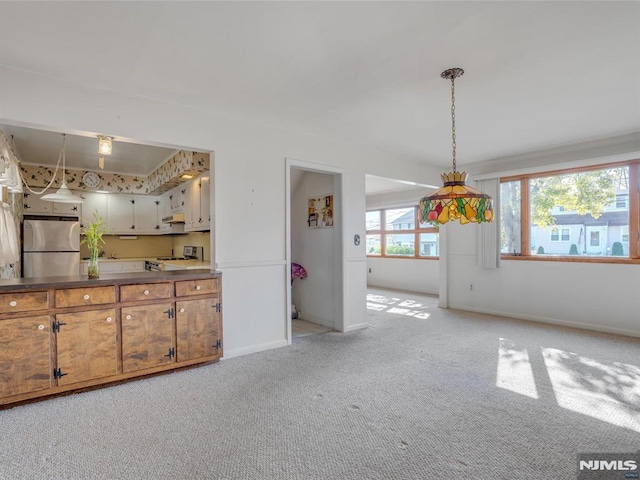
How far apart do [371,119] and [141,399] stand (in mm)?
3334

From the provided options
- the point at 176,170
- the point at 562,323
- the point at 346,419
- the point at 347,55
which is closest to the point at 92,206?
the point at 176,170

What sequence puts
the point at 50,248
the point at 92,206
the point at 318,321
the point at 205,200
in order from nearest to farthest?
1. the point at 205,200
2. the point at 318,321
3. the point at 50,248
4. the point at 92,206

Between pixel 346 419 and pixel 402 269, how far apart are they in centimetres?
639

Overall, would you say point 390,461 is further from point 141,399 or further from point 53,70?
point 53,70

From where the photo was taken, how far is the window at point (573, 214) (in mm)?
4441

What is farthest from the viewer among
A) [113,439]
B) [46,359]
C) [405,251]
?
[405,251]

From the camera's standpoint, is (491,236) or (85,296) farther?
(491,236)

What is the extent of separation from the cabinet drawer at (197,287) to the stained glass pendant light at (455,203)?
6.81ft

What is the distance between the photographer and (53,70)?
2566 millimetres

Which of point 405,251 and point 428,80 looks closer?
point 428,80

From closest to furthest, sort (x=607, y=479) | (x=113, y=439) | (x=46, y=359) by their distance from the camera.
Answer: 1. (x=607, y=479)
2. (x=113, y=439)
3. (x=46, y=359)

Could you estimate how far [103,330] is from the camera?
276 centimetres

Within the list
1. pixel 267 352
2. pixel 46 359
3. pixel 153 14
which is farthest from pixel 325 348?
pixel 153 14

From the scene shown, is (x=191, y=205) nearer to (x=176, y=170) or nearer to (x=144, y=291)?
(x=176, y=170)
